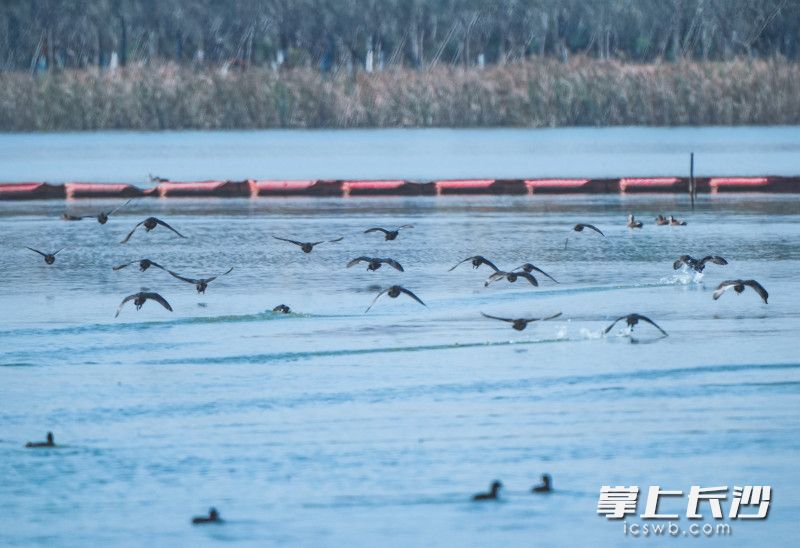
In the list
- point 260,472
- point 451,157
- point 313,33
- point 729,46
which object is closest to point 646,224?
point 260,472

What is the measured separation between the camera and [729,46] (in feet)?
232

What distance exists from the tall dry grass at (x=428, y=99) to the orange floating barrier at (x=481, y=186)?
12519 millimetres

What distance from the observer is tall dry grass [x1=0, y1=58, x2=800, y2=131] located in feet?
124

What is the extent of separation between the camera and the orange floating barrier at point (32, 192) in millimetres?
26219

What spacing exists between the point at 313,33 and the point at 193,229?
58.9 m

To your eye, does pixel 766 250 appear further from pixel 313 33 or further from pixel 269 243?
pixel 313 33

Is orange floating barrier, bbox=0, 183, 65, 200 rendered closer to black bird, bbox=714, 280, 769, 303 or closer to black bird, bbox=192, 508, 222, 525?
black bird, bbox=714, 280, 769, 303

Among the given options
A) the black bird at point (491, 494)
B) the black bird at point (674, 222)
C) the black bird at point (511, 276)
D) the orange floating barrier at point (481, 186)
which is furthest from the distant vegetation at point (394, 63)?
the black bird at point (491, 494)

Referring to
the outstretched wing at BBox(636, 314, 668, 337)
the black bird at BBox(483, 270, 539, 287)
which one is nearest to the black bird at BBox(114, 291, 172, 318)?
the black bird at BBox(483, 270, 539, 287)

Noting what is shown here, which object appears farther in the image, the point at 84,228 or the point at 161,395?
the point at 84,228

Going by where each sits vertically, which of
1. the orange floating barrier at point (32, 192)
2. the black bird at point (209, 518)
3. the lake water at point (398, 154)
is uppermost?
the lake water at point (398, 154)

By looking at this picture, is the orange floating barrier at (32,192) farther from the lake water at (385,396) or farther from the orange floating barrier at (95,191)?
the lake water at (385,396)

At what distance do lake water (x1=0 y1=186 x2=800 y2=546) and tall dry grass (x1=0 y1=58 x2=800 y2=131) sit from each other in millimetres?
20401

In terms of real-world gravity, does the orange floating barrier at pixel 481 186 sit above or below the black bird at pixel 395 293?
above
